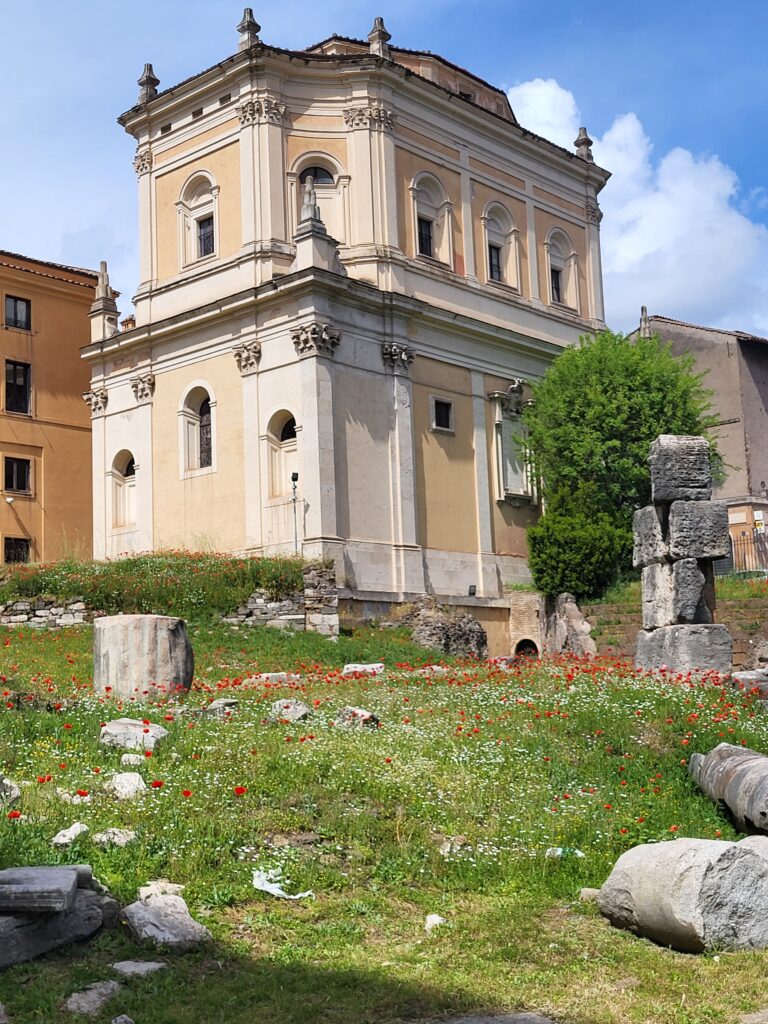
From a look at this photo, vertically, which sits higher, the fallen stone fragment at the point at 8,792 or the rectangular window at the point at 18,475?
the rectangular window at the point at 18,475

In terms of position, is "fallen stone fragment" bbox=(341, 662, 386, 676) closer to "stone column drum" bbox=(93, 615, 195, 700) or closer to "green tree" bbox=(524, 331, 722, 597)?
"stone column drum" bbox=(93, 615, 195, 700)

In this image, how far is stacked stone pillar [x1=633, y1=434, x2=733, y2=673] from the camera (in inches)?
685

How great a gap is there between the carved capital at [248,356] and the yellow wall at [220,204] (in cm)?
304

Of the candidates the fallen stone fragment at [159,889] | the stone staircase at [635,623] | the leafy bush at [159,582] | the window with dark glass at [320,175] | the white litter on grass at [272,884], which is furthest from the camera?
the window with dark glass at [320,175]

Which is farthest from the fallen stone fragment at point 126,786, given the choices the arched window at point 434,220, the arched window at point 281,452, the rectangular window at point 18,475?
the rectangular window at point 18,475

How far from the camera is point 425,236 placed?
36.2 metres

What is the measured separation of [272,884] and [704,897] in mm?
2892

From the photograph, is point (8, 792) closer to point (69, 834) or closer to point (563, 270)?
point (69, 834)

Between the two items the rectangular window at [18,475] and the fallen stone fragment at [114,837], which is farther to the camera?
the rectangular window at [18,475]

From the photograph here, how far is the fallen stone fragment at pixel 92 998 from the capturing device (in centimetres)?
659

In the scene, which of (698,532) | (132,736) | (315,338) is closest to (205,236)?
(315,338)

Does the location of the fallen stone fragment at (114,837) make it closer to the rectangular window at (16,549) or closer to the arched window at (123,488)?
the arched window at (123,488)

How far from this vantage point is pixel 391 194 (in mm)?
34438

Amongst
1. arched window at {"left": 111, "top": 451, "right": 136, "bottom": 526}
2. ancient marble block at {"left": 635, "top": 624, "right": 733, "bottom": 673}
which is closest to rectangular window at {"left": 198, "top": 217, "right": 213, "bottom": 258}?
arched window at {"left": 111, "top": 451, "right": 136, "bottom": 526}
